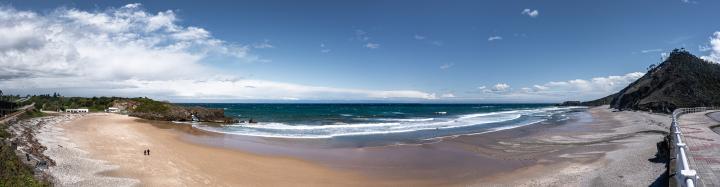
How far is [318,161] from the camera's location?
760 inches

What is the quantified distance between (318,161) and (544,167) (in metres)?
10.1

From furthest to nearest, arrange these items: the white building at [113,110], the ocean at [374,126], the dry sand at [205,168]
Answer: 1. the white building at [113,110]
2. the ocean at [374,126]
3. the dry sand at [205,168]

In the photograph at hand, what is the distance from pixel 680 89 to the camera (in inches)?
2425

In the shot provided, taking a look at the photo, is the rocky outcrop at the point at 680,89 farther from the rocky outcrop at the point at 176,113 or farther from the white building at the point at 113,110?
the white building at the point at 113,110

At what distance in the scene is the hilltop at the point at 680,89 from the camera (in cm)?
5827

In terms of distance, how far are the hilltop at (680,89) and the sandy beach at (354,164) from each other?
45004mm

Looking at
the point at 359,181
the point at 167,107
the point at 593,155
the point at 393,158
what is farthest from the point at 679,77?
the point at 167,107

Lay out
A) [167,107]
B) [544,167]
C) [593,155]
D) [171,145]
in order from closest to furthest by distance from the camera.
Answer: [544,167]
[593,155]
[171,145]
[167,107]

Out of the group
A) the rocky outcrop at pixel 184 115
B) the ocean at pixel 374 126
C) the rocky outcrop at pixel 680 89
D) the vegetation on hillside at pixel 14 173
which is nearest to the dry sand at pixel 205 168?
the vegetation on hillside at pixel 14 173

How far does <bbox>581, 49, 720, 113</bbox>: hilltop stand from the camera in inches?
2294

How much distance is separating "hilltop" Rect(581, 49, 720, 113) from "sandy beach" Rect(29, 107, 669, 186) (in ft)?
148

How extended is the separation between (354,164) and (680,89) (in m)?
66.3

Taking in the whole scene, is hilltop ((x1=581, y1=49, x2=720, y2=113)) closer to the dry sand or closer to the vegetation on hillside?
the dry sand

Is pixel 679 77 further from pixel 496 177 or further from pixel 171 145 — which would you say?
pixel 171 145
